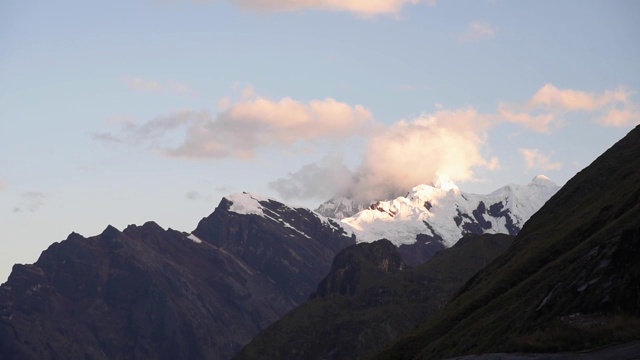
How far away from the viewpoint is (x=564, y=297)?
76375 mm

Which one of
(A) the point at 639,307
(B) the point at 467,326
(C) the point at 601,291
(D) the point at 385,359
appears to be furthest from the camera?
(D) the point at 385,359

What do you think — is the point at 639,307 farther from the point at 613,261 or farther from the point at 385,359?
the point at 385,359

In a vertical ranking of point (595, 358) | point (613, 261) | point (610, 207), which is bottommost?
point (595, 358)

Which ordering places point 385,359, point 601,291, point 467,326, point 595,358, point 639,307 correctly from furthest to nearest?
point 385,359, point 467,326, point 601,291, point 639,307, point 595,358

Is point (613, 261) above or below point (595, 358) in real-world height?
above

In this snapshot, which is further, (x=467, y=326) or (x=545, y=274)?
(x=467, y=326)

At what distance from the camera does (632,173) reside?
641 feet

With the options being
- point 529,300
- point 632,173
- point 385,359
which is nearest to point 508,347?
point 529,300

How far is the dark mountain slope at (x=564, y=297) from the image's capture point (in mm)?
66250

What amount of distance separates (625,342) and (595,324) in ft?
17.9

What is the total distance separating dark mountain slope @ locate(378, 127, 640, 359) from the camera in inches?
2608

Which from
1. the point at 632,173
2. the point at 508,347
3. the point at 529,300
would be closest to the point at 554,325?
the point at 508,347

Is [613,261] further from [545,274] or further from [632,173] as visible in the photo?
[632,173]

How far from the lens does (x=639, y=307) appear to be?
6400cm
